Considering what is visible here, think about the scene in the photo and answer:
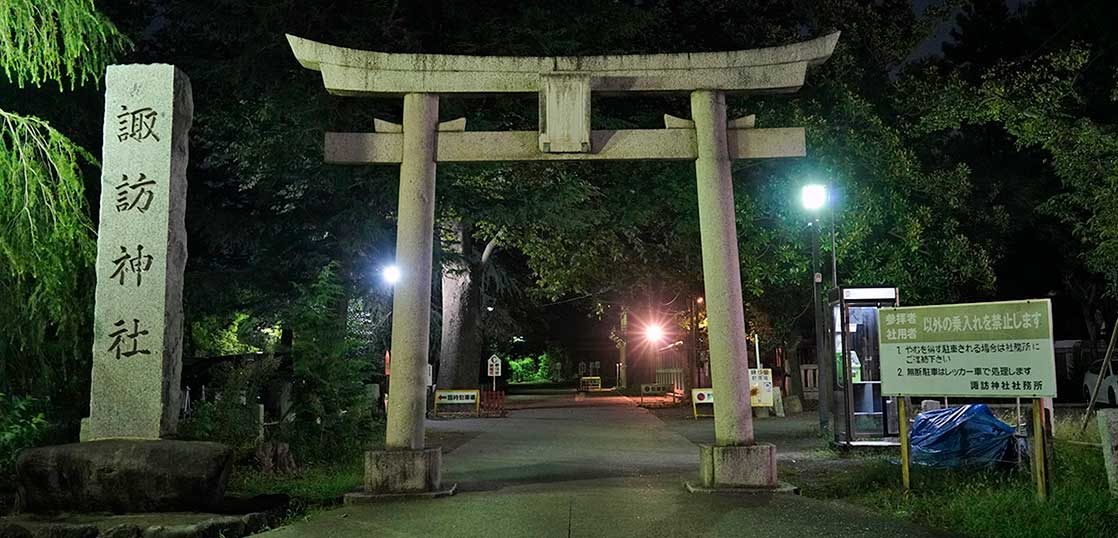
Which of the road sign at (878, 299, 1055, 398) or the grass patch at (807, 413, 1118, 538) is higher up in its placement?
the road sign at (878, 299, 1055, 398)

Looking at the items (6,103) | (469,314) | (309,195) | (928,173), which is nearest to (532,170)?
(309,195)

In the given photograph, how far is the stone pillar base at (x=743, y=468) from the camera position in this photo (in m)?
10.6

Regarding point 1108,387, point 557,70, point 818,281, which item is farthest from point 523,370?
point 557,70

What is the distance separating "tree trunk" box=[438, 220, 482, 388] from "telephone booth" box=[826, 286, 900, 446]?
54.2 feet

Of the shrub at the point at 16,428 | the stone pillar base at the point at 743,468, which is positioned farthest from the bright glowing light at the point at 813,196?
the shrub at the point at 16,428

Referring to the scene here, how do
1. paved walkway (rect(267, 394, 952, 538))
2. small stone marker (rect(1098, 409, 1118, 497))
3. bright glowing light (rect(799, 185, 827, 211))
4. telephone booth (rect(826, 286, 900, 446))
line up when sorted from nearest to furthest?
small stone marker (rect(1098, 409, 1118, 497)), paved walkway (rect(267, 394, 952, 538)), bright glowing light (rect(799, 185, 827, 211)), telephone booth (rect(826, 286, 900, 446))

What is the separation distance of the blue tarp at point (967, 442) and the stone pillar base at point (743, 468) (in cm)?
241

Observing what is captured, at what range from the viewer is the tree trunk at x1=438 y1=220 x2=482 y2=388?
103 feet

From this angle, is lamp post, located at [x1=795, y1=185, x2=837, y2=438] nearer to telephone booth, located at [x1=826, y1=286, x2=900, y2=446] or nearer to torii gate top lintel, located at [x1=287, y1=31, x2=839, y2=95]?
telephone booth, located at [x1=826, y1=286, x2=900, y2=446]

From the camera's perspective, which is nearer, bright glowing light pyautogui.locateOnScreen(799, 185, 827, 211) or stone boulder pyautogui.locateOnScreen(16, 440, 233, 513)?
stone boulder pyautogui.locateOnScreen(16, 440, 233, 513)

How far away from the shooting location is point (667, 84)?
446 inches

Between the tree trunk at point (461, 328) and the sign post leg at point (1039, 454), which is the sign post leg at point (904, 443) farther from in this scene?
the tree trunk at point (461, 328)

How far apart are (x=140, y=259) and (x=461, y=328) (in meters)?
21.6

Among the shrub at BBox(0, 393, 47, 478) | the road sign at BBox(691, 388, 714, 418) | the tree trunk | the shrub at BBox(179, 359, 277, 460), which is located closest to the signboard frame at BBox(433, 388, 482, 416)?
the tree trunk
